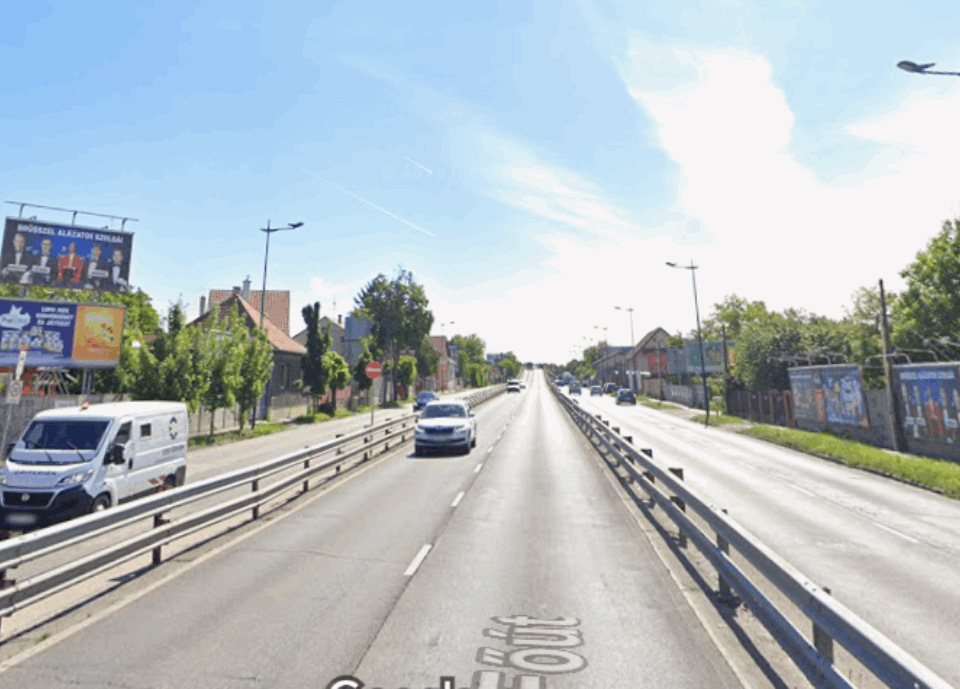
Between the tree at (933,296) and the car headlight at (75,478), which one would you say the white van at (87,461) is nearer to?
the car headlight at (75,478)

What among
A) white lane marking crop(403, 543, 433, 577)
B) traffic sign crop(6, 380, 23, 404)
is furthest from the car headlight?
traffic sign crop(6, 380, 23, 404)

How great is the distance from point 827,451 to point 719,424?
14100 millimetres

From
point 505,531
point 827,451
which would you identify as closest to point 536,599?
point 505,531

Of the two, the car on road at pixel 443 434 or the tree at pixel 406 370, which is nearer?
the car on road at pixel 443 434

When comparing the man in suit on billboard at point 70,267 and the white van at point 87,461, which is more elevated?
the man in suit on billboard at point 70,267

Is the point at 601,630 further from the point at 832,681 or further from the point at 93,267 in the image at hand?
the point at 93,267

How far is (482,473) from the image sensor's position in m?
15.4

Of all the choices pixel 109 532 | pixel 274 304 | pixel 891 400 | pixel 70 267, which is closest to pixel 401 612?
pixel 109 532

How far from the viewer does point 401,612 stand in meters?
5.73

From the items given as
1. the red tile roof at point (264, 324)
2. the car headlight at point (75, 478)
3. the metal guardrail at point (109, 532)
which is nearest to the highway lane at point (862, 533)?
the metal guardrail at point (109, 532)

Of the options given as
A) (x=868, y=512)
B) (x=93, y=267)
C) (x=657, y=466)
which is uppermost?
(x=93, y=267)

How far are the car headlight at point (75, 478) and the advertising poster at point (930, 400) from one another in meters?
25.5

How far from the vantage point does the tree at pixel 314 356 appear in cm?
3784

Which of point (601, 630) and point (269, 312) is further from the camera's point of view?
point (269, 312)
